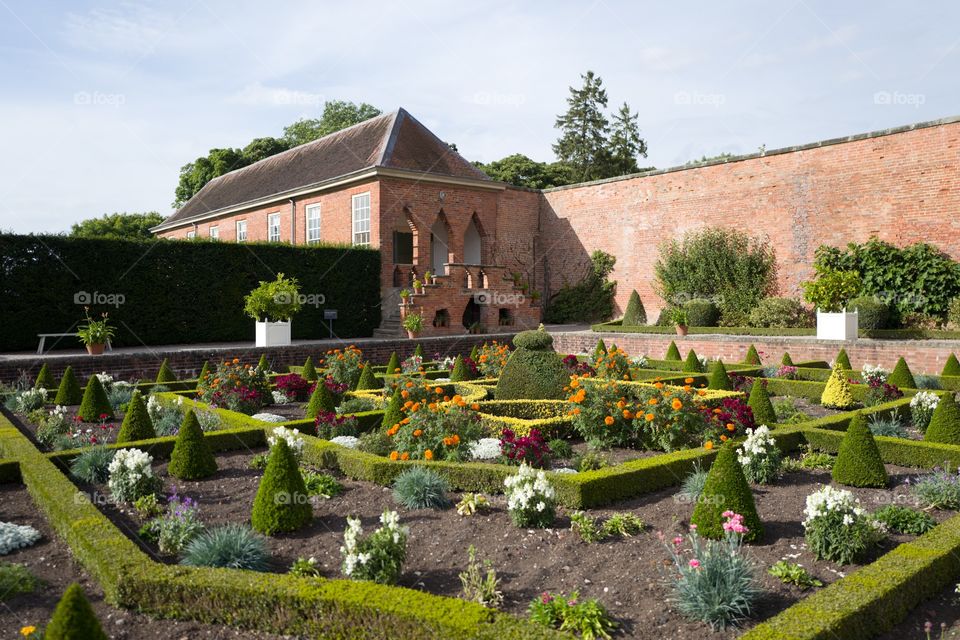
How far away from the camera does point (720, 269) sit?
21.9m

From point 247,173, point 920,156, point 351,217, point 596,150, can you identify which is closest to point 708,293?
point 920,156

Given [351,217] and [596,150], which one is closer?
[351,217]

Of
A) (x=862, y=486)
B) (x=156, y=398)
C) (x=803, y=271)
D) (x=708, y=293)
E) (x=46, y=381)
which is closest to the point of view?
(x=862, y=486)

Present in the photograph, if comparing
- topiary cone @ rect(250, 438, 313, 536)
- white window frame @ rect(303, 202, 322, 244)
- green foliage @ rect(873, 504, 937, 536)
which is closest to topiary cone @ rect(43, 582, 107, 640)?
topiary cone @ rect(250, 438, 313, 536)

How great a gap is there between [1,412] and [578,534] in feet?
28.7

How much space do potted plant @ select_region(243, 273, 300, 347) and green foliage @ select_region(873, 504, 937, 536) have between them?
13959 millimetres

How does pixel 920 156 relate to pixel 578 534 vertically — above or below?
above

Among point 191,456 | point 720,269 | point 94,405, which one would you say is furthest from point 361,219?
point 191,456

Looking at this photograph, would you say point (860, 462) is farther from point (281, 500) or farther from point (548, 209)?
point (548, 209)

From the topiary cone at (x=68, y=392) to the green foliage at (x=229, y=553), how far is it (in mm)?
7793

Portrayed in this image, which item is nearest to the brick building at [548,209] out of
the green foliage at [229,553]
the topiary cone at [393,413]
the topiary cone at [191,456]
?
the topiary cone at [393,413]

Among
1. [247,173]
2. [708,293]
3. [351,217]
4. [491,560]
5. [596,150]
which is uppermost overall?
[596,150]

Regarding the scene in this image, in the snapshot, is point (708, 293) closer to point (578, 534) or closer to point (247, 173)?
point (578, 534)

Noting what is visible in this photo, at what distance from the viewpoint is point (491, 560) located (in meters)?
4.79
